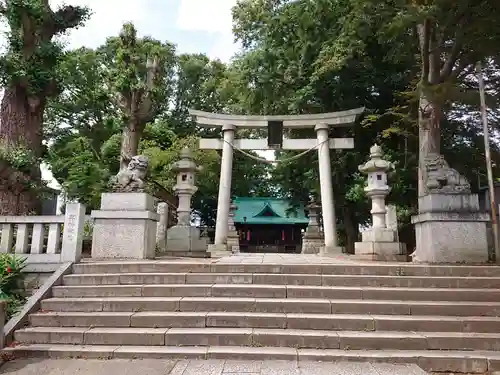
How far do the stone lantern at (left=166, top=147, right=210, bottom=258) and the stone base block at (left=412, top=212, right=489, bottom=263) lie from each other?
619 cm

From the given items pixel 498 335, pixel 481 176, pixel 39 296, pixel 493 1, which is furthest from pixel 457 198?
pixel 481 176

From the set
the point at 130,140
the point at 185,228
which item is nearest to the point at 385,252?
the point at 185,228

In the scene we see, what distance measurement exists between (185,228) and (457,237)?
6990 millimetres

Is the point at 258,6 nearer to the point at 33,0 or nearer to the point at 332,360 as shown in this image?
the point at 33,0

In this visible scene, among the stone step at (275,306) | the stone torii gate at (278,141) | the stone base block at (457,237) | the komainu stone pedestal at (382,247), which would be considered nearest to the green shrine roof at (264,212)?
the stone torii gate at (278,141)

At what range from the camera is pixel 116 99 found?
11609mm

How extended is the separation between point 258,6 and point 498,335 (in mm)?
17211

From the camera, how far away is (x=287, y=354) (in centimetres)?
400

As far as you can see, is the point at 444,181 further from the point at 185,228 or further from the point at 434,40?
the point at 185,228

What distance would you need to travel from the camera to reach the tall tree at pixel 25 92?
732 centimetres

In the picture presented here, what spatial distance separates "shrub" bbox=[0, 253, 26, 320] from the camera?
16.6 feet

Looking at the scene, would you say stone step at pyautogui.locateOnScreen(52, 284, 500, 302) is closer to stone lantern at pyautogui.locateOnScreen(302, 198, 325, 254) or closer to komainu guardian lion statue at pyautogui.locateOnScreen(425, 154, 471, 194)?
komainu guardian lion statue at pyautogui.locateOnScreen(425, 154, 471, 194)

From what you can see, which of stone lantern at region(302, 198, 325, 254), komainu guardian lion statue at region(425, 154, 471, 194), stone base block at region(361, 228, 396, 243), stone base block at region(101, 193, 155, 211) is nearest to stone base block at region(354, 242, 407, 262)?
stone base block at region(361, 228, 396, 243)

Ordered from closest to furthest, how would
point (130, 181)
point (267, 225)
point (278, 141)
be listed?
point (130, 181), point (278, 141), point (267, 225)
